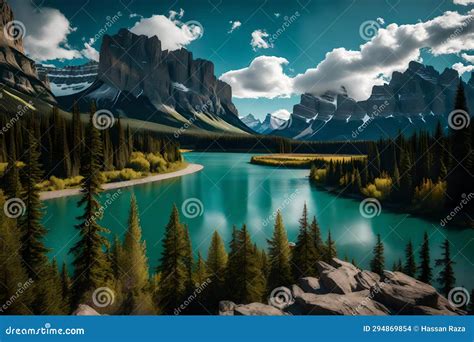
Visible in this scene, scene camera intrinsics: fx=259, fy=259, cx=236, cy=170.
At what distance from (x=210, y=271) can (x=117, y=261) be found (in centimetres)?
193

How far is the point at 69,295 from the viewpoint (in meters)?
4.91

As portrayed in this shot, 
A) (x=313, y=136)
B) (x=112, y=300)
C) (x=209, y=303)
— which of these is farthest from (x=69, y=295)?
(x=313, y=136)

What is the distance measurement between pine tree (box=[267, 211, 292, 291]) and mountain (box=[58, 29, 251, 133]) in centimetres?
414

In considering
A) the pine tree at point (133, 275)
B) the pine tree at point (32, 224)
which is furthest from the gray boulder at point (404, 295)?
the pine tree at point (32, 224)

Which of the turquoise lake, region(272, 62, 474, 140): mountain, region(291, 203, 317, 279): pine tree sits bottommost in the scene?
region(291, 203, 317, 279): pine tree

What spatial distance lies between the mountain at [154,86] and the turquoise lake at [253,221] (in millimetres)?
4054

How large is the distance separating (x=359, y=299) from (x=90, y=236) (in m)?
4.99

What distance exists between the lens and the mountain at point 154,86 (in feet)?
29.6

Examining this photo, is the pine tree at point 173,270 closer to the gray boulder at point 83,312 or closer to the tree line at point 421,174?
the gray boulder at point 83,312

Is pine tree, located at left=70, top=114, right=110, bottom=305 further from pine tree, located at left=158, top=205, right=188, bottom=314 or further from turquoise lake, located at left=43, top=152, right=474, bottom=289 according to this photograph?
turquoise lake, located at left=43, top=152, right=474, bottom=289

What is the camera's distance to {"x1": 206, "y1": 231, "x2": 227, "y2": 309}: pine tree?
4934 mm

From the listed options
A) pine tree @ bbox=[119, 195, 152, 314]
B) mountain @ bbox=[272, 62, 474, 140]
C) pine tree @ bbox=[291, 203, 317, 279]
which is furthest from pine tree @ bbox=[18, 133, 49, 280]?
mountain @ bbox=[272, 62, 474, 140]

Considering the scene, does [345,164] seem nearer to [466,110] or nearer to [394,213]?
[394,213]

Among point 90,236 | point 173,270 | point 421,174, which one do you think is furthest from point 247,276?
point 421,174
